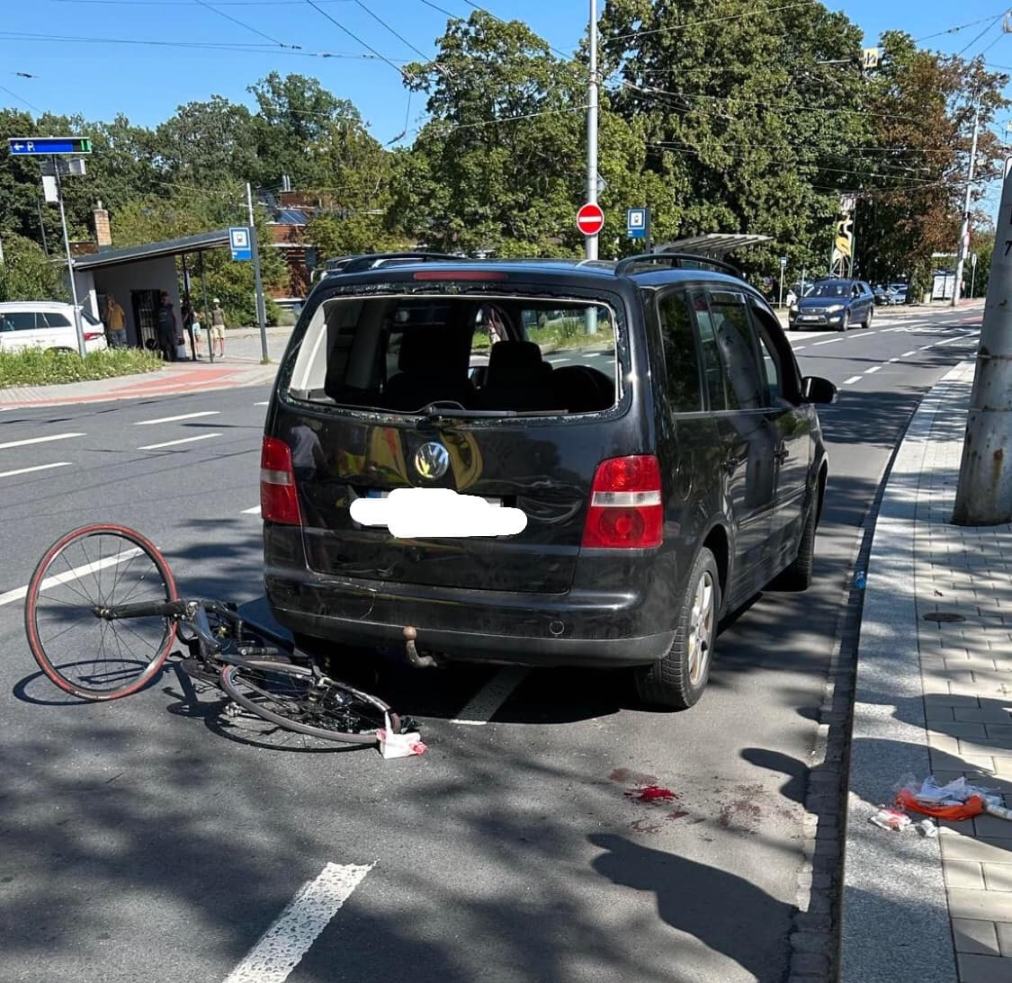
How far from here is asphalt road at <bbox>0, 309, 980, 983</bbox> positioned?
9.68ft

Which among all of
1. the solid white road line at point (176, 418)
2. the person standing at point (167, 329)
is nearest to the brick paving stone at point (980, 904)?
the solid white road line at point (176, 418)

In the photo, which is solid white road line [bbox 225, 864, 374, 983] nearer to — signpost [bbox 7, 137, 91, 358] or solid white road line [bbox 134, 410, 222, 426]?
solid white road line [bbox 134, 410, 222, 426]

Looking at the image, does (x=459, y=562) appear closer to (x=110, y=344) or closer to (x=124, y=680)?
(x=124, y=680)

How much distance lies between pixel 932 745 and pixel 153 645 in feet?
11.9

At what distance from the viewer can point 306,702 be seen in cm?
427

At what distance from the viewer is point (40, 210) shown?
76.8 meters

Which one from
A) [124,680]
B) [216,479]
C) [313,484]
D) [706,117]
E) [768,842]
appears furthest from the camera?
[706,117]

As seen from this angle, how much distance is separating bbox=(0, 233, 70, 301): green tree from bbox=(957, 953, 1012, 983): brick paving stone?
3611 cm

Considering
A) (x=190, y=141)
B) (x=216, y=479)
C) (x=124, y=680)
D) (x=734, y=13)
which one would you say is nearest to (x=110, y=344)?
(x=216, y=479)

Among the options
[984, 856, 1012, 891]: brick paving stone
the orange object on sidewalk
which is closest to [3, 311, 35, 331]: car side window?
the orange object on sidewalk

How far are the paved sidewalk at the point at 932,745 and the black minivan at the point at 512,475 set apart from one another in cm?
89

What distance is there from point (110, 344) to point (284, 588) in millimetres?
26462

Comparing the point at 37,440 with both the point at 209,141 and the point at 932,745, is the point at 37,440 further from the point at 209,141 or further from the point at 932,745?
the point at 209,141

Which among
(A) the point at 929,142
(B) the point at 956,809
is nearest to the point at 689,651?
(B) the point at 956,809
